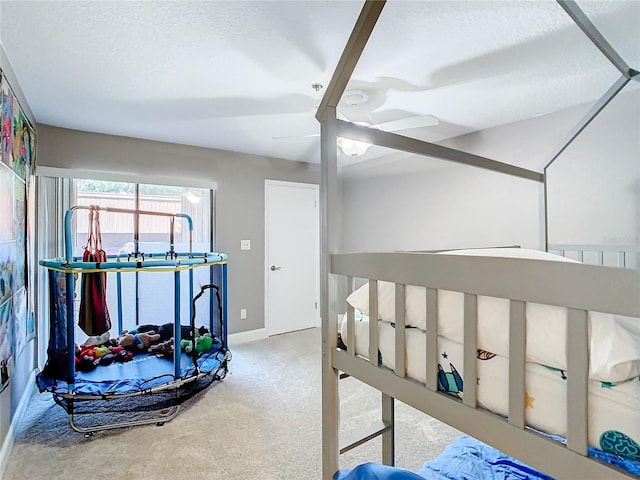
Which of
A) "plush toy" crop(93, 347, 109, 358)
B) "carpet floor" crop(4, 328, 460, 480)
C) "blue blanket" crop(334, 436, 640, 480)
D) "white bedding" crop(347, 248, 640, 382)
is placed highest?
"white bedding" crop(347, 248, 640, 382)

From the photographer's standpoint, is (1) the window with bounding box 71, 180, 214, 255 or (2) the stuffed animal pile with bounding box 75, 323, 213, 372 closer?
(2) the stuffed animal pile with bounding box 75, 323, 213, 372

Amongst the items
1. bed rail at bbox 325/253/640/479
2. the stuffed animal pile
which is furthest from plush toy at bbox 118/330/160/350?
bed rail at bbox 325/253/640/479

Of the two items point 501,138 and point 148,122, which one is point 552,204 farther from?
point 148,122

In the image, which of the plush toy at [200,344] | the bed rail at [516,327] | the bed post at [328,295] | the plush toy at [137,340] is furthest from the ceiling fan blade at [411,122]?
the plush toy at [137,340]

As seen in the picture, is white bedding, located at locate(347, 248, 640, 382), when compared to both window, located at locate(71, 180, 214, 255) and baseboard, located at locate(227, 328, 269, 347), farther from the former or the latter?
baseboard, located at locate(227, 328, 269, 347)

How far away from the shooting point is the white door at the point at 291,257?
4.23m

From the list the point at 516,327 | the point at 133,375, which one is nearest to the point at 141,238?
the point at 133,375

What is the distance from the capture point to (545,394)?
0.66m

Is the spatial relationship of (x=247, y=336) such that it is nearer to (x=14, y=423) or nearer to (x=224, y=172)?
(x=224, y=172)

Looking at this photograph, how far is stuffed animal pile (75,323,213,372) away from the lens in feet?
8.43

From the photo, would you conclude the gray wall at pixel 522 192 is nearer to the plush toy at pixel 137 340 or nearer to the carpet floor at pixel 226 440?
the carpet floor at pixel 226 440

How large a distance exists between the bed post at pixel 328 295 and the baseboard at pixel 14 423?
1891 millimetres

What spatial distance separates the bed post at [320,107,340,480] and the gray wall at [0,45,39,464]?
6.35 ft

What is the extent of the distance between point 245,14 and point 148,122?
1.81 m
